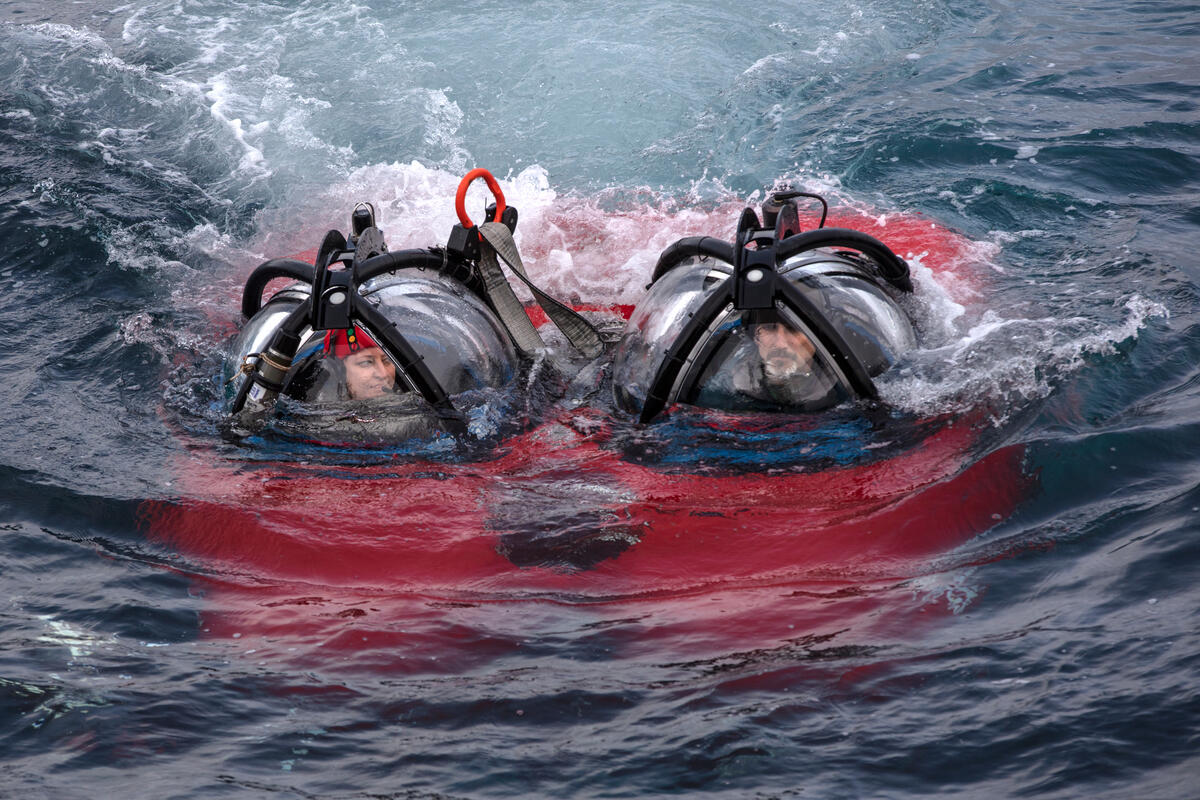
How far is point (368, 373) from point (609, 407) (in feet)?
3.03

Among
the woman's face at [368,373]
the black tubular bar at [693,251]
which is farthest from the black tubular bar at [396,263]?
the black tubular bar at [693,251]

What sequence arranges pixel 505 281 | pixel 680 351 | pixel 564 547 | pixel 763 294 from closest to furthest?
pixel 564 547, pixel 763 294, pixel 680 351, pixel 505 281

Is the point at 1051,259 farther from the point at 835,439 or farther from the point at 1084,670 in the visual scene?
the point at 1084,670

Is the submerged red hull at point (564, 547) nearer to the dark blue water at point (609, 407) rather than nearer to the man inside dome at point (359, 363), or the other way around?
the dark blue water at point (609, 407)

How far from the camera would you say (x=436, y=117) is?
8.87m

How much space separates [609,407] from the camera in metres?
4.38

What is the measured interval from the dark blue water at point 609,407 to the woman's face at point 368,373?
38 centimetres

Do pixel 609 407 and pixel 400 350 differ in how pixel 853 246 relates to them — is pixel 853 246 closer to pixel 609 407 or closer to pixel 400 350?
pixel 609 407

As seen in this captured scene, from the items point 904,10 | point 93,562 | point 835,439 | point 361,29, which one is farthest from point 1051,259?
point 361,29

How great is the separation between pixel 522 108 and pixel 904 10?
3853mm

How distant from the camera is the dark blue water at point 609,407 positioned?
2732 millimetres

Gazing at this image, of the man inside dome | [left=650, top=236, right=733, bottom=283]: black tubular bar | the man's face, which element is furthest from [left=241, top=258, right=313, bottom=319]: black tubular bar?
the man's face

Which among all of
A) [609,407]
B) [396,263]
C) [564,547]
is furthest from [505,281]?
[564,547]

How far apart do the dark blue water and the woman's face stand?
1.24 ft
